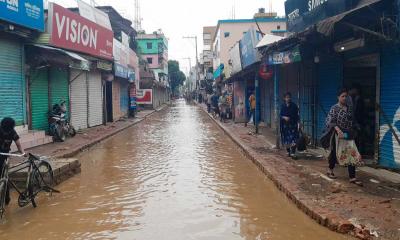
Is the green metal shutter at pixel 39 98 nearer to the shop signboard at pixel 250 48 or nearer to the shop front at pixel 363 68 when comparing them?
the shop signboard at pixel 250 48

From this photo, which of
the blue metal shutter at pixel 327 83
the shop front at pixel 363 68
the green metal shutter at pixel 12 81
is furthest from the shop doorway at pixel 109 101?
the blue metal shutter at pixel 327 83

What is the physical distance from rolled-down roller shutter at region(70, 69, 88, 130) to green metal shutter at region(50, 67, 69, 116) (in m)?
0.45

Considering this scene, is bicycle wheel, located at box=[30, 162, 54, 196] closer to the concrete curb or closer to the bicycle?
the bicycle

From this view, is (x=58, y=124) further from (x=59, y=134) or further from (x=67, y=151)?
(x=67, y=151)

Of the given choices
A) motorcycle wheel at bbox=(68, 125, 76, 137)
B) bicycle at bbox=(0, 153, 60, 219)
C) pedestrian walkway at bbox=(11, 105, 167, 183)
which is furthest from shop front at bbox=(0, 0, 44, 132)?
bicycle at bbox=(0, 153, 60, 219)

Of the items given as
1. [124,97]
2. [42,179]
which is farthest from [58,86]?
[124,97]

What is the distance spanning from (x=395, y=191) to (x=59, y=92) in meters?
14.2

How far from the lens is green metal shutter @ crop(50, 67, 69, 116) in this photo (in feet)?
56.1

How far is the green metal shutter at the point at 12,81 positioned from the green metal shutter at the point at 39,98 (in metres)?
1.19

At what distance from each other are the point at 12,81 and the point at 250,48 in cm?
1006

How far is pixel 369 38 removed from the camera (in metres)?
8.98

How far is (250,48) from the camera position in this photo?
62.5 ft

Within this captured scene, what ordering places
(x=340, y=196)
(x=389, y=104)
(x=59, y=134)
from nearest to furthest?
1. (x=340, y=196)
2. (x=389, y=104)
3. (x=59, y=134)

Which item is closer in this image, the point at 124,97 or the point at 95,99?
the point at 95,99
